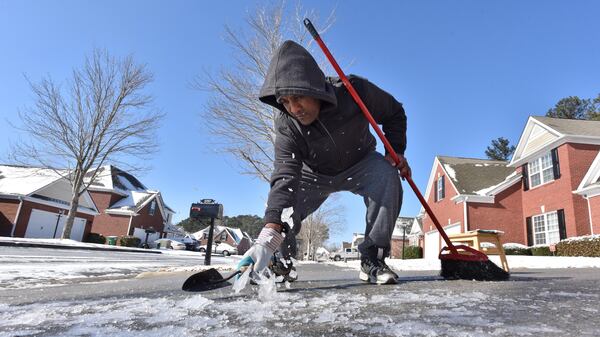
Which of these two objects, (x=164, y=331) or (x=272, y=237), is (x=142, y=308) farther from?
(x=272, y=237)

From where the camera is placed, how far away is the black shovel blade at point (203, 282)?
1813 mm

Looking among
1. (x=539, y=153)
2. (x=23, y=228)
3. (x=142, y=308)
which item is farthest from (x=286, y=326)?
(x=23, y=228)

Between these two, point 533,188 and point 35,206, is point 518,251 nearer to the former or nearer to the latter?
point 533,188

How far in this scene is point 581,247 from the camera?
1134 centimetres

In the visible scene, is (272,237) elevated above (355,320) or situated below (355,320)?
above

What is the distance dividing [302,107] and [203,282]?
115 centimetres

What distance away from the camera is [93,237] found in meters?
27.3

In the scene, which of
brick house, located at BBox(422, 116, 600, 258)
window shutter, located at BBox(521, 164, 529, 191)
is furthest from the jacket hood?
window shutter, located at BBox(521, 164, 529, 191)

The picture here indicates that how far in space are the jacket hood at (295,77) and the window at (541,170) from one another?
16409 mm

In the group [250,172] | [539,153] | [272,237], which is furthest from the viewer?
[539,153]

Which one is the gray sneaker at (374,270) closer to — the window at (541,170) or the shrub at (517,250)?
the shrub at (517,250)

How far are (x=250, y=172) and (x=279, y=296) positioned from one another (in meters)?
9.68

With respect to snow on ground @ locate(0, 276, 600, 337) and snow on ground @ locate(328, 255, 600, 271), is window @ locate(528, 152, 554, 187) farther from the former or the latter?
snow on ground @ locate(0, 276, 600, 337)

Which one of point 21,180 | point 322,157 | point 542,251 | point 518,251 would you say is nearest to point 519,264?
point 322,157
